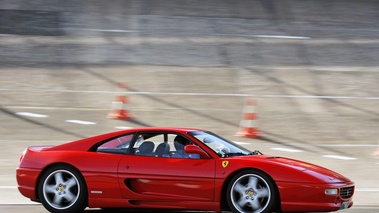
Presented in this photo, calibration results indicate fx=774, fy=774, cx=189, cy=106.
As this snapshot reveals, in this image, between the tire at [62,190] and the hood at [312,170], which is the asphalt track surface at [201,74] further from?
the hood at [312,170]

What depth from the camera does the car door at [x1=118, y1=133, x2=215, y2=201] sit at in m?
7.73

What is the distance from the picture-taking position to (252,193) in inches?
299

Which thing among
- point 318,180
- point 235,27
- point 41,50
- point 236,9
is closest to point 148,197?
point 318,180

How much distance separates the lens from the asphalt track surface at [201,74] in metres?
15.0

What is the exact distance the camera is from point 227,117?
16.6 m

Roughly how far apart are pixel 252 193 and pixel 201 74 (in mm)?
12442

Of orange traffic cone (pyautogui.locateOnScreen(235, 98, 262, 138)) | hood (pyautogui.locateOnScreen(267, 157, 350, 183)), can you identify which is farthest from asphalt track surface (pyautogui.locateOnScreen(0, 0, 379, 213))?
hood (pyautogui.locateOnScreen(267, 157, 350, 183))

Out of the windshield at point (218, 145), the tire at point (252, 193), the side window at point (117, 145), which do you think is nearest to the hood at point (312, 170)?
the tire at point (252, 193)

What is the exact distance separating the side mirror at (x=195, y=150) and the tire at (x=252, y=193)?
404 mm

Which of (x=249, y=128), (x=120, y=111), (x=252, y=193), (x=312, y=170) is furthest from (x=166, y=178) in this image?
(x=120, y=111)

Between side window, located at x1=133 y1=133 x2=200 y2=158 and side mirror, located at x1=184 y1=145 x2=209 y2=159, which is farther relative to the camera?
side window, located at x1=133 y1=133 x2=200 y2=158

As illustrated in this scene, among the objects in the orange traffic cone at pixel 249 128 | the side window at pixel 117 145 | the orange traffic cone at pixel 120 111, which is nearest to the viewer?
the side window at pixel 117 145

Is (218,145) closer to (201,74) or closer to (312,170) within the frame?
(312,170)

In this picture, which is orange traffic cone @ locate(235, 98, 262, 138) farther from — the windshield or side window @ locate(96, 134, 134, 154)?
side window @ locate(96, 134, 134, 154)
